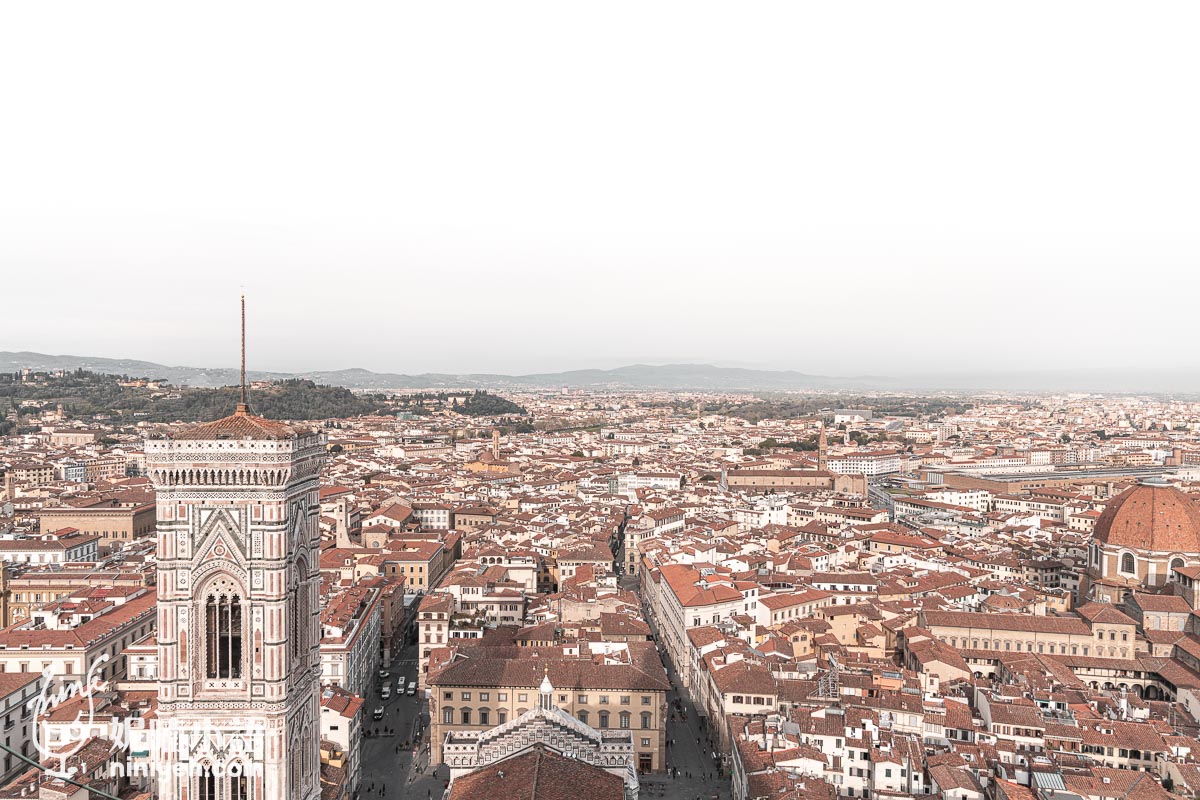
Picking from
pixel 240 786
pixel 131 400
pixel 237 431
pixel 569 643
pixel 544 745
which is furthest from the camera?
pixel 131 400

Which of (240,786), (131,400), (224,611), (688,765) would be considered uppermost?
(224,611)

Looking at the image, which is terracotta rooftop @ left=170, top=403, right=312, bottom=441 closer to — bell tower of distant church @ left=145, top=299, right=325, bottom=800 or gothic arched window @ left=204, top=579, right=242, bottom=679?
bell tower of distant church @ left=145, top=299, right=325, bottom=800

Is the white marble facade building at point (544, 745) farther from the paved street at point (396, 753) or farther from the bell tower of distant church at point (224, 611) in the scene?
the paved street at point (396, 753)

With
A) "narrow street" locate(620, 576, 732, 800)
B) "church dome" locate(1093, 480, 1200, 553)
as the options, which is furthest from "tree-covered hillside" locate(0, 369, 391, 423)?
"church dome" locate(1093, 480, 1200, 553)

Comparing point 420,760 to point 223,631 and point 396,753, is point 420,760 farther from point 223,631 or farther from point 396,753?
point 223,631

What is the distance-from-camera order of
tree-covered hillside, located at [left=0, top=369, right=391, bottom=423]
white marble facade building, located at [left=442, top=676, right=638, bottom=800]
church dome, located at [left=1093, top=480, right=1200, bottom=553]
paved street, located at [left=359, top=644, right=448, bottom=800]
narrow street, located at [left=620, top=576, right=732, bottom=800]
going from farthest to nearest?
1. tree-covered hillside, located at [left=0, top=369, right=391, bottom=423]
2. church dome, located at [left=1093, top=480, right=1200, bottom=553]
3. narrow street, located at [left=620, top=576, right=732, bottom=800]
4. paved street, located at [left=359, top=644, right=448, bottom=800]
5. white marble facade building, located at [left=442, top=676, right=638, bottom=800]

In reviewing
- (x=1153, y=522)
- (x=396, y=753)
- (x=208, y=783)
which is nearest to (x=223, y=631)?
(x=208, y=783)
